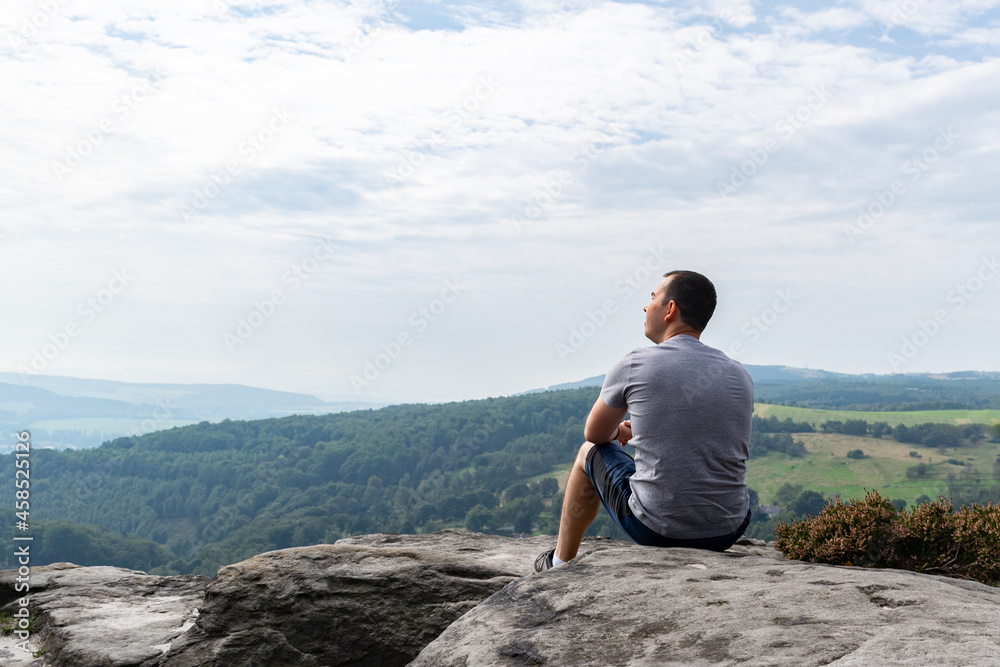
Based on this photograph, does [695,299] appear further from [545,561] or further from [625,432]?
[545,561]

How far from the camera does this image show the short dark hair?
16.3ft

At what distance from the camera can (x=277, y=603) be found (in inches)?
245

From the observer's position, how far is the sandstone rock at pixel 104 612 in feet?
21.2

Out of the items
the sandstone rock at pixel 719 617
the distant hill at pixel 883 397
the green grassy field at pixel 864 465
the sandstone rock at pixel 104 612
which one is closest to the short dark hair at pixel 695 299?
the sandstone rock at pixel 719 617

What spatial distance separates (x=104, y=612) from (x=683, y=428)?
7124mm

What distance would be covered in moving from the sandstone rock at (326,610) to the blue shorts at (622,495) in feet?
6.47

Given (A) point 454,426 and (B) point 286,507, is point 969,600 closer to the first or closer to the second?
(B) point 286,507

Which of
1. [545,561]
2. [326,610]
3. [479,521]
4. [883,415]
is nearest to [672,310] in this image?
[545,561]

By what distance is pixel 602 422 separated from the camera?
4949 millimetres

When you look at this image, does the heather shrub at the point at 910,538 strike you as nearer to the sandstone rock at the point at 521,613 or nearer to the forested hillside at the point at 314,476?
the sandstone rock at the point at 521,613

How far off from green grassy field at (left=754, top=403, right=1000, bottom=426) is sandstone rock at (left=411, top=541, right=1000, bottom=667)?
4582 inches

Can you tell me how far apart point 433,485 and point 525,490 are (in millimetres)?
17237

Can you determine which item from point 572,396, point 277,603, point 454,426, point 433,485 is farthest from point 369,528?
point 277,603

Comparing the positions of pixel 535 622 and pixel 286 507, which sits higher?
pixel 535 622
